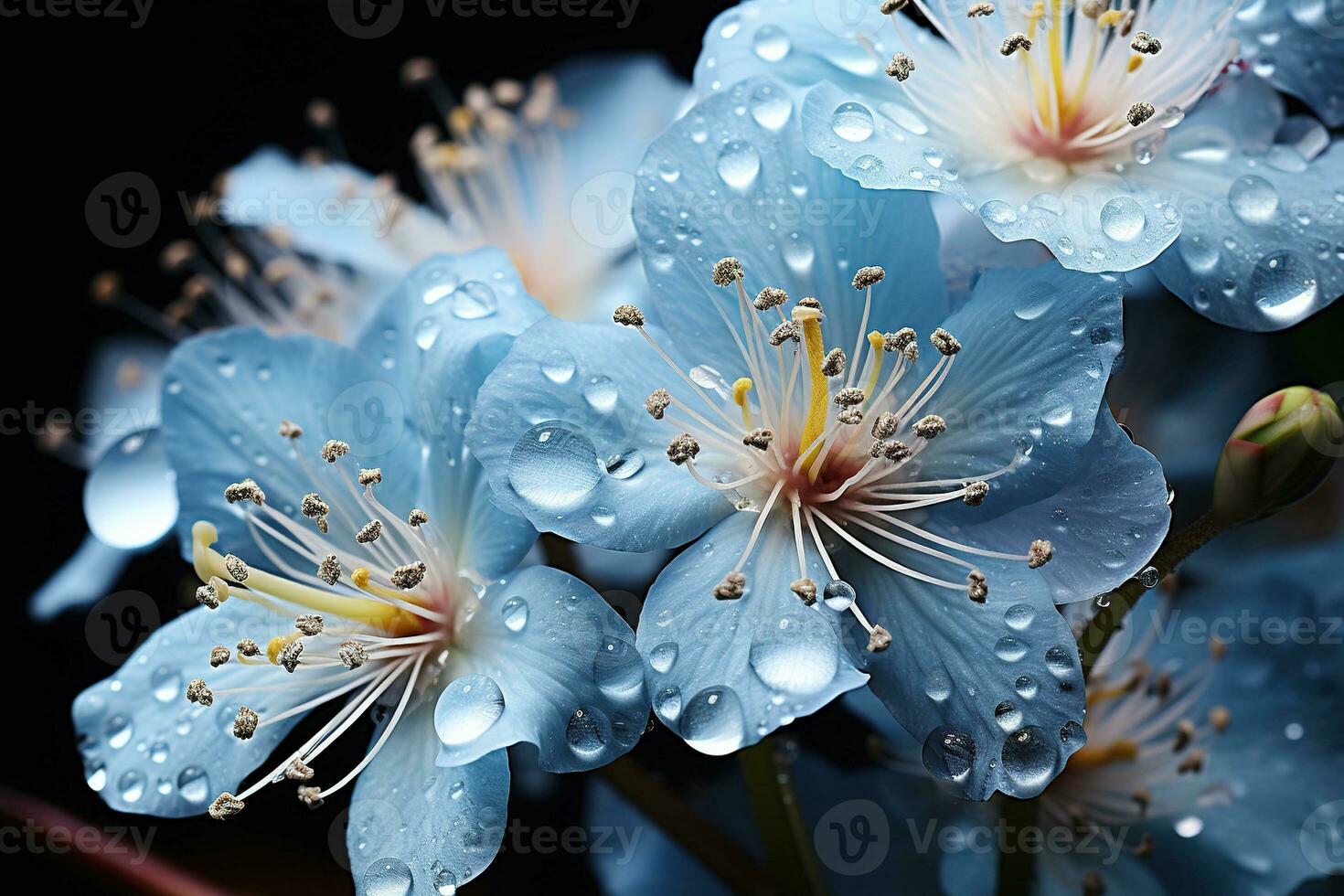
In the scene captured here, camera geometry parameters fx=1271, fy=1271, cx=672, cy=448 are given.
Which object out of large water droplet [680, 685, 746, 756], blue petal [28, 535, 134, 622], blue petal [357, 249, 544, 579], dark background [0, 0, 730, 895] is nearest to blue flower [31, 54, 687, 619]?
blue petal [28, 535, 134, 622]

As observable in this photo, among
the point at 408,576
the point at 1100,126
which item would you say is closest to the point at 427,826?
the point at 408,576

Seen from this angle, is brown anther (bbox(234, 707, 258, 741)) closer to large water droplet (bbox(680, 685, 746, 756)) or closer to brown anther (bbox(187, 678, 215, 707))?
brown anther (bbox(187, 678, 215, 707))

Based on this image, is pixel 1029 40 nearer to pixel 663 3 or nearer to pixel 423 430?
pixel 423 430

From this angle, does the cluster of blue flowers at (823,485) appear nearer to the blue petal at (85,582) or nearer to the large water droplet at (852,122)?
the large water droplet at (852,122)

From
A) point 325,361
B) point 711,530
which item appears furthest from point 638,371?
point 325,361

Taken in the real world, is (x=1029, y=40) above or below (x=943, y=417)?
above

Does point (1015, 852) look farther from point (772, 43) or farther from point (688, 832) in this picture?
point (772, 43)
